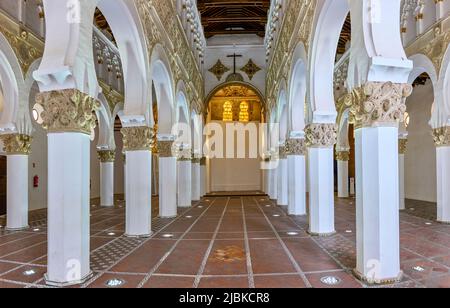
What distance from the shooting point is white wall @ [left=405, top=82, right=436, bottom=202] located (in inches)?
557

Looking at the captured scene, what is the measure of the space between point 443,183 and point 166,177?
24.0 ft

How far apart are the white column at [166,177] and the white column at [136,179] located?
98.8 inches

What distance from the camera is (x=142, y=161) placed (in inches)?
283

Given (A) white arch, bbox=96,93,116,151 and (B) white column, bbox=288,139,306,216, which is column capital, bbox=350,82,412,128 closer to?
(B) white column, bbox=288,139,306,216

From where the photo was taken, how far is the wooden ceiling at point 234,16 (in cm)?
1536

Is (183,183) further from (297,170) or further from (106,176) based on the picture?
(297,170)

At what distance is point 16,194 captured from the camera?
8.46m

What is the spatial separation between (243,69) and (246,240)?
43.7ft

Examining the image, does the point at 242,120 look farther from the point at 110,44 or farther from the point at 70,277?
the point at 70,277

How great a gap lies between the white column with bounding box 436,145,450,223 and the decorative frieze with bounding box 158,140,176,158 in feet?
23.4

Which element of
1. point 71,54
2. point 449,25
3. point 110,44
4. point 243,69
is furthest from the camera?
point 243,69

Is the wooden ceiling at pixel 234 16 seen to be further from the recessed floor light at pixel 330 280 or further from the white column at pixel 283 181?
the recessed floor light at pixel 330 280

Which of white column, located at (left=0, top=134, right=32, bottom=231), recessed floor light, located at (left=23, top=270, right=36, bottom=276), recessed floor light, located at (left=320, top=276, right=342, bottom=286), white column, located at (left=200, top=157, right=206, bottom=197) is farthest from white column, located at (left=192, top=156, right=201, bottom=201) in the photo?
recessed floor light, located at (left=320, top=276, right=342, bottom=286)

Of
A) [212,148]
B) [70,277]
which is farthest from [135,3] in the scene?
[212,148]
